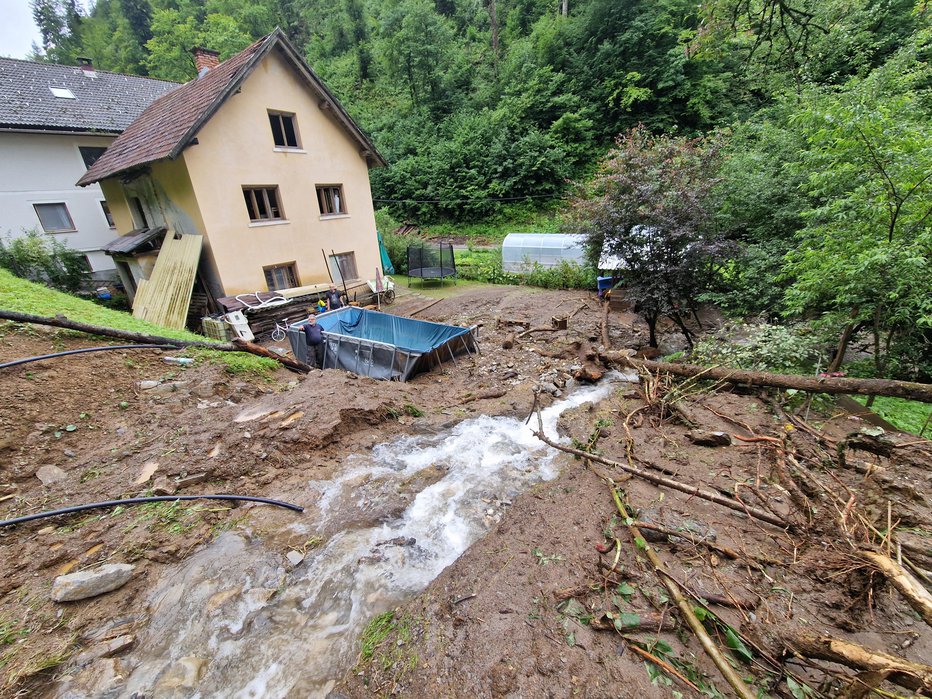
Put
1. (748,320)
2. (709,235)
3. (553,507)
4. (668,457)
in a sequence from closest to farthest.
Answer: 1. (553,507)
2. (668,457)
3. (709,235)
4. (748,320)

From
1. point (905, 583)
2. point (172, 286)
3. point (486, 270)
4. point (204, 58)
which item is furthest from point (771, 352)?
point (204, 58)

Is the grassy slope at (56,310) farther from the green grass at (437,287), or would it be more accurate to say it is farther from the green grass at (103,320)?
the green grass at (437,287)

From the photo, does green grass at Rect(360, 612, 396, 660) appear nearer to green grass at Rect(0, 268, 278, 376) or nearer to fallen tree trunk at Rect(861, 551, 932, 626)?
fallen tree trunk at Rect(861, 551, 932, 626)

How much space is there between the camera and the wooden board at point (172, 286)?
12086mm

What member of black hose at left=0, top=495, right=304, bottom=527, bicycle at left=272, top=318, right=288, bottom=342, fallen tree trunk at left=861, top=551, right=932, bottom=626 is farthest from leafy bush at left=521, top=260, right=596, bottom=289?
black hose at left=0, top=495, right=304, bottom=527

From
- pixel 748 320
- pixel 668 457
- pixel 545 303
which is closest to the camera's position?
pixel 668 457

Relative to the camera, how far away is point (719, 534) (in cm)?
Answer: 376

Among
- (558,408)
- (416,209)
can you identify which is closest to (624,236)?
(558,408)

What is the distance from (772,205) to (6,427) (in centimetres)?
1506

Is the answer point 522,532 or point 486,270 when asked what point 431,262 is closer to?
point 486,270

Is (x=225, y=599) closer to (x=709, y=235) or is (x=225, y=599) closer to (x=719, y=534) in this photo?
(x=719, y=534)

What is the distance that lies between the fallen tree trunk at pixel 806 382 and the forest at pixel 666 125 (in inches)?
36.2

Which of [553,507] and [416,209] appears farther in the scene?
[416,209]

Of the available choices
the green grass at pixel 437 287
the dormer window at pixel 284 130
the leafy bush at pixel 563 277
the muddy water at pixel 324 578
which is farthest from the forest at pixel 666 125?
the dormer window at pixel 284 130
